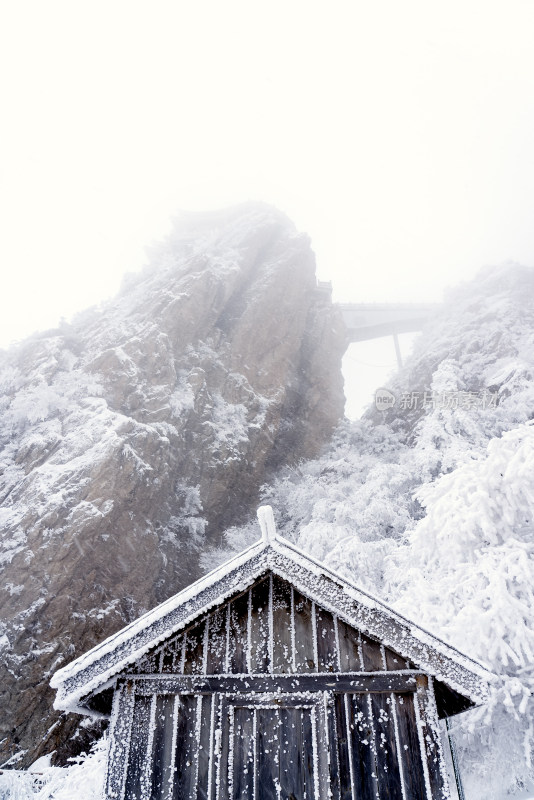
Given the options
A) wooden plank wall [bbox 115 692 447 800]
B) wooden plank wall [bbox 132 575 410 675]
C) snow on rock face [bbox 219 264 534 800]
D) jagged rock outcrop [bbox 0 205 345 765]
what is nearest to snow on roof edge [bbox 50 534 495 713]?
wooden plank wall [bbox 132 575 410 675]

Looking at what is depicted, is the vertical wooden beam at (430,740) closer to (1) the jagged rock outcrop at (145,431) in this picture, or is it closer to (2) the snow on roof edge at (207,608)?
(2) the snow on roof edge at (207,608)

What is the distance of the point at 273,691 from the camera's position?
13.8 feet

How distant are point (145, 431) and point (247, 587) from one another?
19.0m

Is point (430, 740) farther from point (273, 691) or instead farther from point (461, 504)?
point (461, 504)

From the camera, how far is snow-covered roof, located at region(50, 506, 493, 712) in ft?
12.9

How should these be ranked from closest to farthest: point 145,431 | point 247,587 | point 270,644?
1. point 270,644
2. point 247,587
3. point 145,431

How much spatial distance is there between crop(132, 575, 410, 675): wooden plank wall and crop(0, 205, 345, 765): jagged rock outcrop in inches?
563

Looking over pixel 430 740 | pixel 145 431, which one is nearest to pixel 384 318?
pixel 145 431

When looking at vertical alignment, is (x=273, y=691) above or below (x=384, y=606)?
below

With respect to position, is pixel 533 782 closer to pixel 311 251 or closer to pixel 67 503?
pixel 67 503

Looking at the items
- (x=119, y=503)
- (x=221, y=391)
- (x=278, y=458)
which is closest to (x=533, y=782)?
(x=119, y=503)

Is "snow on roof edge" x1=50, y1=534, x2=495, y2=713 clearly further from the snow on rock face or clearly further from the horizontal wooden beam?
the snow on rock face

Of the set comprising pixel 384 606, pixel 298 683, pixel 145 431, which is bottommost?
pixel 145 431

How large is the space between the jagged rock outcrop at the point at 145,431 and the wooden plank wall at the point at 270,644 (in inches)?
563
